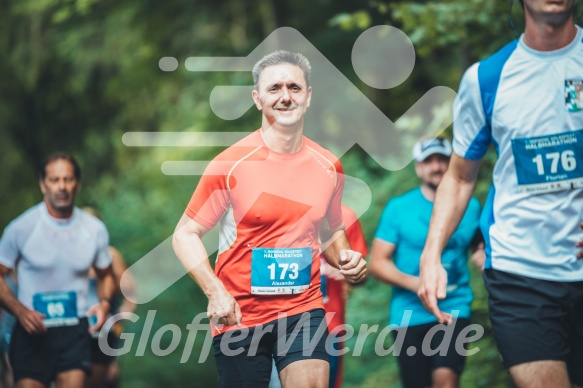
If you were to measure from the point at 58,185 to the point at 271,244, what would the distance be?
9.91 ft

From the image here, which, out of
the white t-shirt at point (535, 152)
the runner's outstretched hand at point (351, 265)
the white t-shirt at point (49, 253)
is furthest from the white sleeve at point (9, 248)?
the white t-shirt at point (535, 152)

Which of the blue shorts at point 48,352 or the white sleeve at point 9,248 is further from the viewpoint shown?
the blue shorts at point 48,352

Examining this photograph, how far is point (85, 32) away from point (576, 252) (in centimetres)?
1369

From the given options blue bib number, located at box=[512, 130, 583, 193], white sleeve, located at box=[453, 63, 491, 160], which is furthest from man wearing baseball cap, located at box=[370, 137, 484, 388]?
blue bib number, located at box=[512, 130, 583, 193]

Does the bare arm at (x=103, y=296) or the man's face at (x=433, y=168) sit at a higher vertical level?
the man's face at (x=433, y=168)

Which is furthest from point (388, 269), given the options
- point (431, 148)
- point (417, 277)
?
point (431, 148)

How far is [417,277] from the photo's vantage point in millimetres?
7324

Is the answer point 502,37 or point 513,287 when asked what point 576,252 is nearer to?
point 513,287

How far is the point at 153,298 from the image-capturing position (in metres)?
16.0

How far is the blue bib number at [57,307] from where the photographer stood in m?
7.80

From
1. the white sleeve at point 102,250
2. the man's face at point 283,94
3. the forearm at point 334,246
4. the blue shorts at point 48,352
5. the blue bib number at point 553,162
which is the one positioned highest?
the man's face at point 283,94

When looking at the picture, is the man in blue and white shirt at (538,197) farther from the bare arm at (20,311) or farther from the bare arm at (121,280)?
the bare arm at (121,280)

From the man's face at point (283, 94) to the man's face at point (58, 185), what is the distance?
111 inches

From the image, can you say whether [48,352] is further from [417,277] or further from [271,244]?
[271,244]
